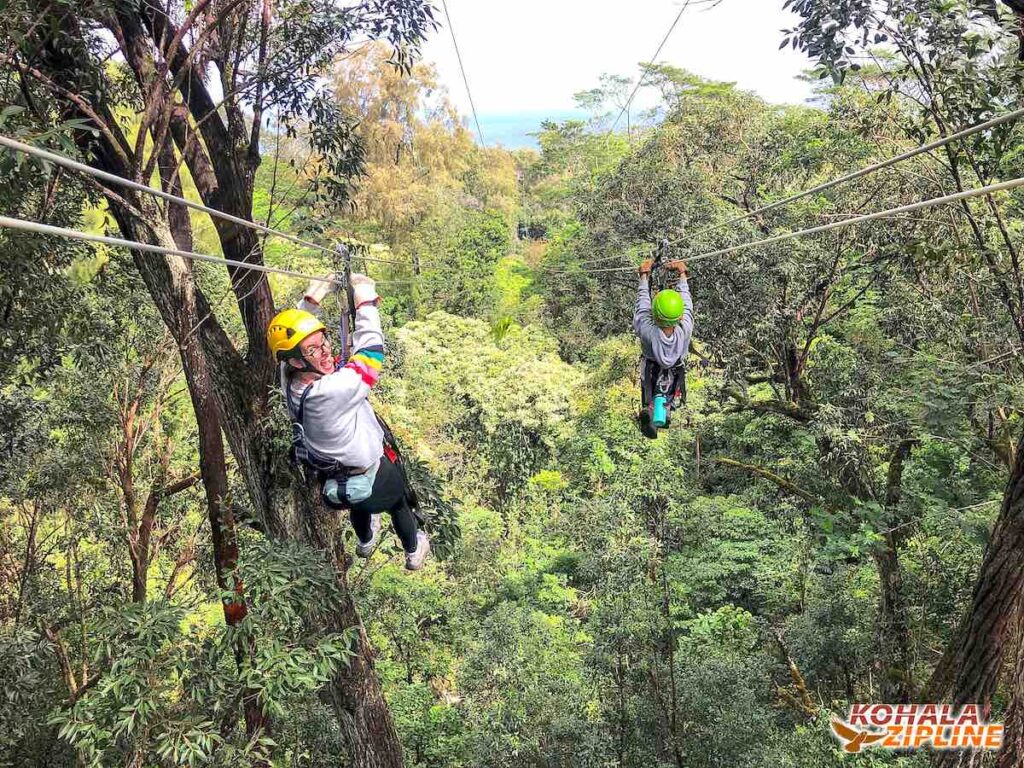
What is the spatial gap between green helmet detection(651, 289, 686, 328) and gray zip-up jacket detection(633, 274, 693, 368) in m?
0.10

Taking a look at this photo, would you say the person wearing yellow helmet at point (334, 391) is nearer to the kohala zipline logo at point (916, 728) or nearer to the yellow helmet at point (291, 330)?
the yellow helmet at point (291, 330)

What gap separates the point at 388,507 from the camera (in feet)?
9.67

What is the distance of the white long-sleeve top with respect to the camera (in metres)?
2.30

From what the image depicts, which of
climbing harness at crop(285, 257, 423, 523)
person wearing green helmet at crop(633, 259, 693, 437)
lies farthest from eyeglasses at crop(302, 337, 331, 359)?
person wearing green helmet at crop(633, 259, 693, 437)

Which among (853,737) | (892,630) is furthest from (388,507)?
(892,630)

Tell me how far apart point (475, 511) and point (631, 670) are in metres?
4.64

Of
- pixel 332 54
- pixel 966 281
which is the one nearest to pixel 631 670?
pixel 966 281

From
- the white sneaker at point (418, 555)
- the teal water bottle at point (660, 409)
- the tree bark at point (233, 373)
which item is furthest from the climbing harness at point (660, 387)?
the tree bark at point (233, 373)

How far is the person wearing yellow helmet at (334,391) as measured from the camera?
2318 mm

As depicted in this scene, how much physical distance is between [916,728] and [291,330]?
421cm

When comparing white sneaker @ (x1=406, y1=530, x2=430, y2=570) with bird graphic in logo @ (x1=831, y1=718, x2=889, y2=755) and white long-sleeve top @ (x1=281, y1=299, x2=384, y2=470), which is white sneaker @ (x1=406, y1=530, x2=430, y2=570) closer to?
white long-sleeve top @ (x1=281, y1=299, x2=384, y2=470)

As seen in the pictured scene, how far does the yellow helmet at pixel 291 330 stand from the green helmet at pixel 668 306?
6.10 ft

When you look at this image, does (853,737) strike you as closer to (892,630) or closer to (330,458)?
(892,630)

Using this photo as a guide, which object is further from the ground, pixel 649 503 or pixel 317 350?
pixel 317 350
